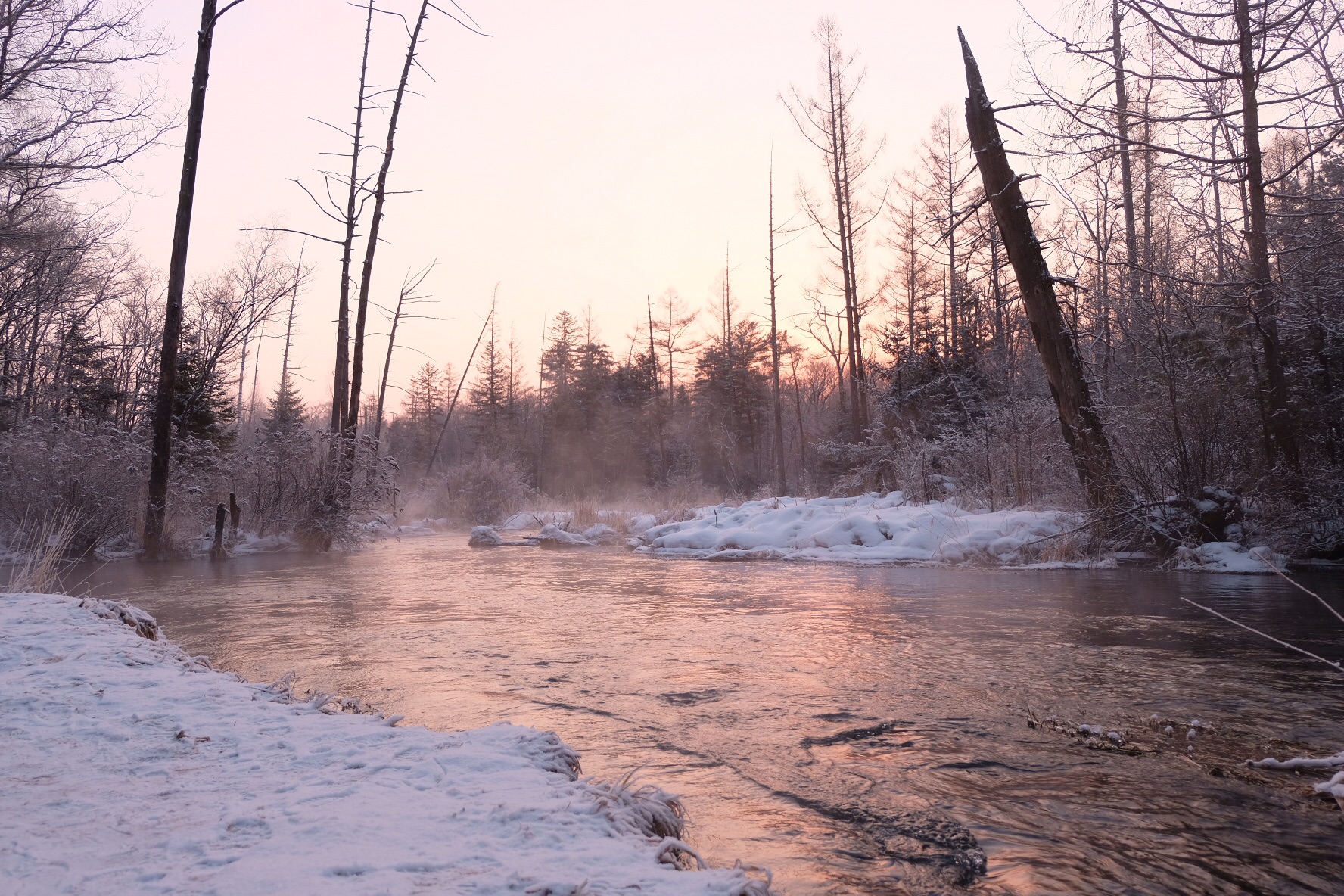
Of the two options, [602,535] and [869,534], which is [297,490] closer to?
[602,535]

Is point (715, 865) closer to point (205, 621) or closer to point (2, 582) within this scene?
point (205, 621)

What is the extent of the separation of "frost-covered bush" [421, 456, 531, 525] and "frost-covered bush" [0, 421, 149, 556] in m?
13.1

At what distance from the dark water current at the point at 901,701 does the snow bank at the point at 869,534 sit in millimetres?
2008

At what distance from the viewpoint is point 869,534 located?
11883 mm

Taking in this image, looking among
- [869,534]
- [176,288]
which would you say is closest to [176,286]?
[176,288]

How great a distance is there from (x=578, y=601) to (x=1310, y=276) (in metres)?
8.38

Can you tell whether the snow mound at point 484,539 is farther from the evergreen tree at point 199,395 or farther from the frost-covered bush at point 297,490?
the evergreen tree at point 199,395

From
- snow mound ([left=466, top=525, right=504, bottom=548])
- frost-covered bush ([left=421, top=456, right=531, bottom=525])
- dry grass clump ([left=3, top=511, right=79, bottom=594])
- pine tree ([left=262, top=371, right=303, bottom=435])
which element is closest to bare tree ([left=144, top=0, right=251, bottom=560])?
dry grass clump ([left=3, top=511, right=79, bottom=594])

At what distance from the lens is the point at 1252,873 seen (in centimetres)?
196

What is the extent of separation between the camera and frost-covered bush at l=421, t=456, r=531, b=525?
2528cm

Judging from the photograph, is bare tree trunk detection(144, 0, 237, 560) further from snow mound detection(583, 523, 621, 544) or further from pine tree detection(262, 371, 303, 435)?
pine tree detection(262, 371, 303, 435)

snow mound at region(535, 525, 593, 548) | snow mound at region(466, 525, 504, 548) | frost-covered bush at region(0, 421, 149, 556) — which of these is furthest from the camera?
snow mound at region(466, 525, 504, 548)

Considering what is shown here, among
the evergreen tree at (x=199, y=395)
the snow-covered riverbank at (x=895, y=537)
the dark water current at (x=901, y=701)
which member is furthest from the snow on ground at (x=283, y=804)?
the evergreen tree at (x=199, y=395)

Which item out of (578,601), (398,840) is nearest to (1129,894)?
(398,840)
